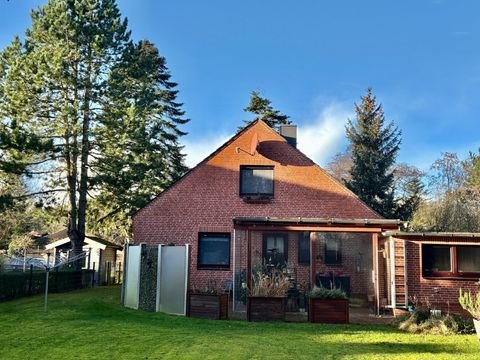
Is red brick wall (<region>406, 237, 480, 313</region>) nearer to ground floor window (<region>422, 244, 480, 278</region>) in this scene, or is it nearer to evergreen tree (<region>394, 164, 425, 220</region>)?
Result: ground floor window (<region>422, 244, 480, 278</region>)

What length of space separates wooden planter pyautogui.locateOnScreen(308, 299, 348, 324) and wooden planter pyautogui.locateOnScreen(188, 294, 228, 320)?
2.20 meters

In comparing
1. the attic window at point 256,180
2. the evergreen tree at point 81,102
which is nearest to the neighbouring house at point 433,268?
the attic window at point 256,180

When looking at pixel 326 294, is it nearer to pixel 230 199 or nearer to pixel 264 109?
pixel 230 199

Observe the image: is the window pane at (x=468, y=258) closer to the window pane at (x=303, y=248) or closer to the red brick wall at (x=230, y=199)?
the red brick wall at (x=230, y=199)

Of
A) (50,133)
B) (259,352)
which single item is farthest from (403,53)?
(50,133)

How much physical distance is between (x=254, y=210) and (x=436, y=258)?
7.23 m

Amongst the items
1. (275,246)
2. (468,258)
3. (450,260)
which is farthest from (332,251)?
(468,258)

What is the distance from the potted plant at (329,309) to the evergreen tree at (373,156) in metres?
16.5

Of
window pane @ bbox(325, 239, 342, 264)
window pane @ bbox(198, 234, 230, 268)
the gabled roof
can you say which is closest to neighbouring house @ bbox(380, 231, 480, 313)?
window pane @ bbox(325, 239, 342, 264)

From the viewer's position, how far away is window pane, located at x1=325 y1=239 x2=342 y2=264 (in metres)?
18.8

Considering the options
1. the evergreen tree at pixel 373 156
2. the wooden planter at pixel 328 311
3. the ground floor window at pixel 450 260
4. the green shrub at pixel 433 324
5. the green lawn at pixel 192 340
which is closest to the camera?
the green lawn at pixel 192 340

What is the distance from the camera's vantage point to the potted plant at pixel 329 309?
12227 mm

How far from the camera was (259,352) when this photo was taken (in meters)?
8.03

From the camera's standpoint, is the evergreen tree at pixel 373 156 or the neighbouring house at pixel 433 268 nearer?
the neighbouring house at pixel 433 268
